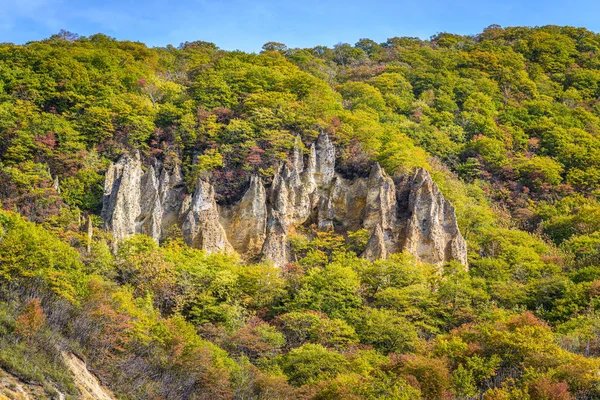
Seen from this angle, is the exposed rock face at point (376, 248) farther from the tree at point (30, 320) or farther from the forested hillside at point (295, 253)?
the tree at point (30, 320)

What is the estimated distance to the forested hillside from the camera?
2780cm

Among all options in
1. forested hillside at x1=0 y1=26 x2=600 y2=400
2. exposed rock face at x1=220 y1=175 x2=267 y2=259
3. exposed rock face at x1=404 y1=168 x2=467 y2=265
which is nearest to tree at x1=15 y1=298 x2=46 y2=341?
forested hillside at x1=0 y1=26 x2=600 y2=400

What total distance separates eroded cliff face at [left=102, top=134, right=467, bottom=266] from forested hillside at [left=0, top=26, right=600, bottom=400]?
3.59 ft

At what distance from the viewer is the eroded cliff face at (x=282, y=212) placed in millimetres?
39094

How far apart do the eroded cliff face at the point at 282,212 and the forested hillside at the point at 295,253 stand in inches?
43.1

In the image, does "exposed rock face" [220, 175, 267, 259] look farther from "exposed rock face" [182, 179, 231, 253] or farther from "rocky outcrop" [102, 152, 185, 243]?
"rocky outcrop" [102, 152, 185, 243]

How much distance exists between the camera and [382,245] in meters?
39.2

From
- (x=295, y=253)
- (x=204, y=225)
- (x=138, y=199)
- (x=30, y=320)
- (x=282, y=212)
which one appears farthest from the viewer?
(x=282, y=212)

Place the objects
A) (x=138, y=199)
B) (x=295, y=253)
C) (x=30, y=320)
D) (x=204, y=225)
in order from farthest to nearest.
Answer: (x=138, y=199) < (x=295, y=253) < (x=204, y=225) < (x=30, y=320)

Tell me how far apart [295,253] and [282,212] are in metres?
2.78

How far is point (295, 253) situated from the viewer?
132ft

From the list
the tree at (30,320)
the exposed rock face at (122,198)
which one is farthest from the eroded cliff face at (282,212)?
the tree at (30,320)

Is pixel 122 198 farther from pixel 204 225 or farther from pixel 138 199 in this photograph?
pixel 204 225

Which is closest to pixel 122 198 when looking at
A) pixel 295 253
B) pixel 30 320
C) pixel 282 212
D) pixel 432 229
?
pixel 282 212
